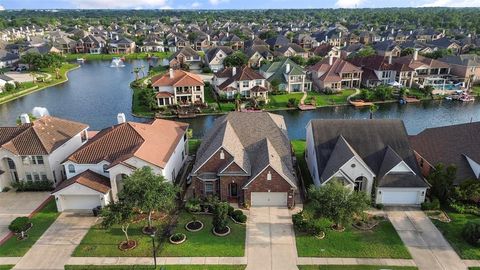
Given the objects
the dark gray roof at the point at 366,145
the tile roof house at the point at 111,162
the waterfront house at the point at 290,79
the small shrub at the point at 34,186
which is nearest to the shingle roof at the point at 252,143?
the tile roof house at the point at 111,162

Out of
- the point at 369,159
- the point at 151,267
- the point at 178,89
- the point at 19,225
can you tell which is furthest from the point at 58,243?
the point at 178,89

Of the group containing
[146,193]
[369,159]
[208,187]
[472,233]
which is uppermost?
[146,193]

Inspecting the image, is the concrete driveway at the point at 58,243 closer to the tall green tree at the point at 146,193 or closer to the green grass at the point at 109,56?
the tall green tree at the point at 146,193

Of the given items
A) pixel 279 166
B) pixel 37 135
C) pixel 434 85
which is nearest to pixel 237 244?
pixel 279 166

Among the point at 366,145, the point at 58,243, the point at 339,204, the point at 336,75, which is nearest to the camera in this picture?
the point at 339,204

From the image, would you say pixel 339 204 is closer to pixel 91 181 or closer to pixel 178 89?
pixel 91 181

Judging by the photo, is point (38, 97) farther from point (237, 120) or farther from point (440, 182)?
point (440, 182)
